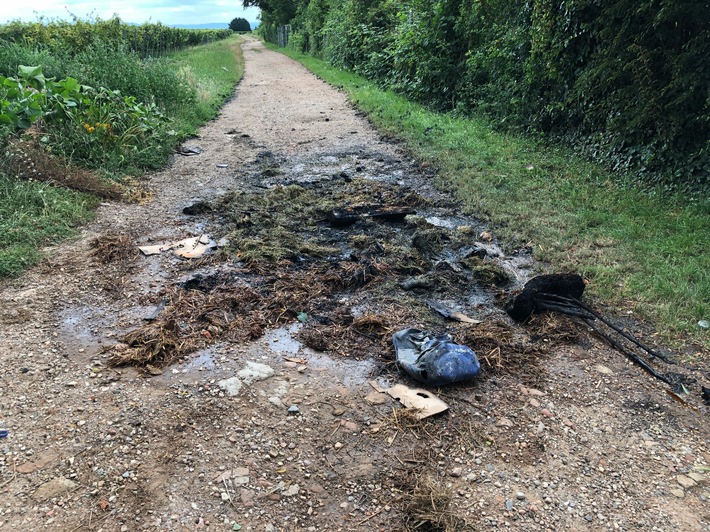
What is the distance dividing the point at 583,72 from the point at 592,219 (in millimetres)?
2851

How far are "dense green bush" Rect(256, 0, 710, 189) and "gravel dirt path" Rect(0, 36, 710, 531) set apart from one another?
3.27 meters

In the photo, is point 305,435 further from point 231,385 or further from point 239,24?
point 239,24

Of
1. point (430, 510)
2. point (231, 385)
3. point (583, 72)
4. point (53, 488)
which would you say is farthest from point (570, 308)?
point (583, 72)

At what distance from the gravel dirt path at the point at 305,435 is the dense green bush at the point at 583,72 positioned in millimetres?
3274

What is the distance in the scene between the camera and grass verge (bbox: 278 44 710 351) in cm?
369

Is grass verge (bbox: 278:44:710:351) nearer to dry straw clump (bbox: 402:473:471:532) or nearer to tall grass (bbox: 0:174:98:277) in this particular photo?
dry straw clump (bbox: 402:473:471:532)

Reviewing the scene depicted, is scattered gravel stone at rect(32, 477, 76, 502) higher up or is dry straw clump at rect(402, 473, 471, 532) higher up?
dry straw clump at rect(402, 473, 471, 532)

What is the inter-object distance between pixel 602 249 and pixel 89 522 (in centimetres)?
418

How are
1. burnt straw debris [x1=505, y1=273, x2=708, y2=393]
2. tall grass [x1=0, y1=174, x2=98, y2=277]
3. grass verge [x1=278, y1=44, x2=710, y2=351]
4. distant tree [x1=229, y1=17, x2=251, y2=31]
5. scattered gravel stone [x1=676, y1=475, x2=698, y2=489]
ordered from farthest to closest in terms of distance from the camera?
distant tree [x1=229, y1=17, x2=251, y2=31] → tall grass [x1=0, y1=174, x2=98, y2=277] → grass verge [x1=278, y1=44, x2=710, y2=351] → burnt straw debris [x1=505, y1=273, x2=708, y2=393] → scattered gravel stone [x1=676, y1=475, x2=698, y2=489]

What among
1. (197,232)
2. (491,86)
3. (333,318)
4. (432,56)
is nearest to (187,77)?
(432,56)

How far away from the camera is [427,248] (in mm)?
4496

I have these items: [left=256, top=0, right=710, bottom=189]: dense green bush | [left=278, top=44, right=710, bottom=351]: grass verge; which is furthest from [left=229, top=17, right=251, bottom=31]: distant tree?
[left=278, top=44, right=710, bottom=351]: grass verge

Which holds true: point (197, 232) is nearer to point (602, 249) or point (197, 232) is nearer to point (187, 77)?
point (602, 249)

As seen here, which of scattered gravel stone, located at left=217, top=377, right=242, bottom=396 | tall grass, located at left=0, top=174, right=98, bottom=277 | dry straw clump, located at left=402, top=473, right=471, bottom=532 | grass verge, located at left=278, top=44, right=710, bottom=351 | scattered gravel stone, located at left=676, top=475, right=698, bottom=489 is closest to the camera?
dry straw clump, located at left=402, top=473, right=471, bottom=532
